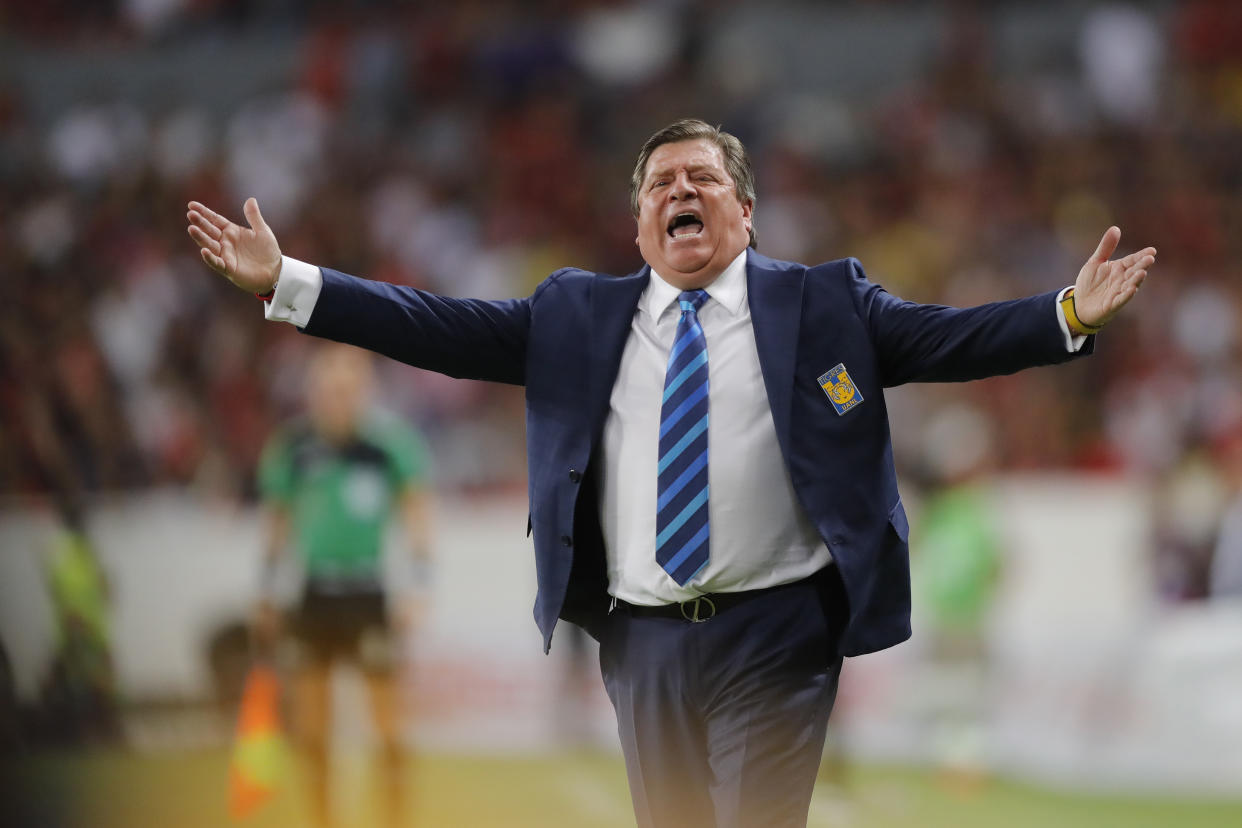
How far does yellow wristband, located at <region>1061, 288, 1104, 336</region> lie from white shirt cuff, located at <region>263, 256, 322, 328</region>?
1810mm

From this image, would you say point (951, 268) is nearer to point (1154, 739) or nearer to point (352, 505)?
point (1154, 739)

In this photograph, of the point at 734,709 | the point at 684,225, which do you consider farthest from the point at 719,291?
the point at 734,709

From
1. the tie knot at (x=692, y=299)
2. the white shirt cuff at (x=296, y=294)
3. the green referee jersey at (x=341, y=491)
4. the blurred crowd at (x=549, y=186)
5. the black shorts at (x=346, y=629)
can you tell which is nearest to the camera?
the white shirt cuff at (x=296, y=294)

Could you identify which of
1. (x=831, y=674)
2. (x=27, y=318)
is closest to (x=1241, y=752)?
(x=831, y=674)

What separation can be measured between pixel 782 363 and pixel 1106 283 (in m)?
0.78

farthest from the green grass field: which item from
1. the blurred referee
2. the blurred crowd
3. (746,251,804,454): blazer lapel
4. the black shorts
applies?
(746,251,804,454): blazer lapel

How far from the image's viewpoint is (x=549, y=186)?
46.0 feet

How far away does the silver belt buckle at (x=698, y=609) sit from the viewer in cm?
387

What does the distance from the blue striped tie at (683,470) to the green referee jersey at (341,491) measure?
4236 mm

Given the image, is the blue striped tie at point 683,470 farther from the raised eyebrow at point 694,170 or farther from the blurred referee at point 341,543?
the blurred referee at point 341,543

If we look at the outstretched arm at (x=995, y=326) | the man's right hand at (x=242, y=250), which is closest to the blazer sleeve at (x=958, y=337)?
the outstretched arm at (x=995, y=326)

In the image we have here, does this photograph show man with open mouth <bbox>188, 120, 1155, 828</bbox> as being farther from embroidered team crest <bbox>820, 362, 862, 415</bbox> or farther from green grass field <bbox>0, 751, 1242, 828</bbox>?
green grass field <bbox>0, 751, 1242, 828</bbox>

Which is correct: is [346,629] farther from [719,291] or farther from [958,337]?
[958,337]

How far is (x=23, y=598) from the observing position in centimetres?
862
